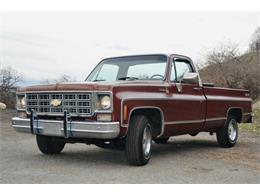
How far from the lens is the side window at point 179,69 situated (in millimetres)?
7957

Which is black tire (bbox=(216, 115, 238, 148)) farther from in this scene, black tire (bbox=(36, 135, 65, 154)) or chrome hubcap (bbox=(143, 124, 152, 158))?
black tire (bbox=(36, 135, 65, 154))

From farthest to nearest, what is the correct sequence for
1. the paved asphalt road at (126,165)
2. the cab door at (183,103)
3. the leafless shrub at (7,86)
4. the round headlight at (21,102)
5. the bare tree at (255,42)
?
the bare tree at (255,42), the leafless shrub at (7,86), the cab door at (183,103), the round headlight at (21,102), the paved asphalt road at (126,165)

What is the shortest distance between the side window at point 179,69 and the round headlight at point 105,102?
202cm

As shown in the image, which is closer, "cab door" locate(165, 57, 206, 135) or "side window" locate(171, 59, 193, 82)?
"cab door" locate(165, 57, 206, 135)

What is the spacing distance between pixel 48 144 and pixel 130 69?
211 centimetres

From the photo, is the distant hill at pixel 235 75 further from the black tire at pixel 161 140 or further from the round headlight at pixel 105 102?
the round headlight at pixel 105 102

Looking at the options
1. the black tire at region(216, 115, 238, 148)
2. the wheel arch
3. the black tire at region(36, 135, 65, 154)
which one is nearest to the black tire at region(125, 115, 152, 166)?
the wheel arch

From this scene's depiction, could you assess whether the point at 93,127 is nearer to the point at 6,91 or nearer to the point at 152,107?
the point at 152,107

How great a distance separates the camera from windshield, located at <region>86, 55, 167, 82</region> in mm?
7809

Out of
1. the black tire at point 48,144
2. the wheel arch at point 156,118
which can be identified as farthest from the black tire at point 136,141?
the black tire at point 48,144

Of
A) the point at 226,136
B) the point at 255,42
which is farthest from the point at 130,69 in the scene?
the point at 255,42

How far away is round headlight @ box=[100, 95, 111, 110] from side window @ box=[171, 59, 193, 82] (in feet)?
6.64

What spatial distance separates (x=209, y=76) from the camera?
27.0 metres

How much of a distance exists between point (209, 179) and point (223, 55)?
23.5 meters
